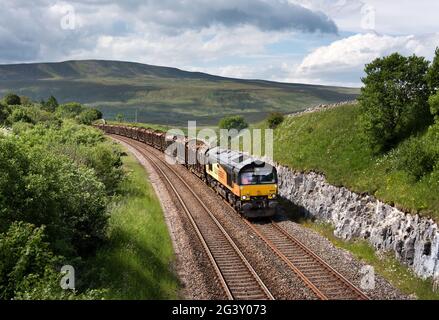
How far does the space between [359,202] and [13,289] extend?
18.1 meters

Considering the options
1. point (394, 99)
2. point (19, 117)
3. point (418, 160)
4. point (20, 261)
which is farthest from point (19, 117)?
point (418, 160)

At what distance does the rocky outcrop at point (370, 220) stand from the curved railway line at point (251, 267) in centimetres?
322

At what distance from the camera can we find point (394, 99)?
83.9 ft

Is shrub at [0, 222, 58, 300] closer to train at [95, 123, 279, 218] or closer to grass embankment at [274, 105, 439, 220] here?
grass embankment at [274, 105, 439, 220]

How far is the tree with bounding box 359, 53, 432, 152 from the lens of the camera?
81.9ft

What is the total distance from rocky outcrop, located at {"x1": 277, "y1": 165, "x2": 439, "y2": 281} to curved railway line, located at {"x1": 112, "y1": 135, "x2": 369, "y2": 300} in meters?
3.22

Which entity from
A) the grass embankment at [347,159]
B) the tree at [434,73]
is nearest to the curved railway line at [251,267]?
the grass embankment at [347,159]

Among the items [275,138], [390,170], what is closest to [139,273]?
[390,170]

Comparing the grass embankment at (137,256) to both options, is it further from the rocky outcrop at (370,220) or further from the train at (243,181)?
Answer: the rocky outcrop at (370,220)

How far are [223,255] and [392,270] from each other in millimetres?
7565

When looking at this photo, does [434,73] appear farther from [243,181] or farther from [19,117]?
[19,117]

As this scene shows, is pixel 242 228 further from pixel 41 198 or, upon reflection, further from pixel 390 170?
pixel 41 198

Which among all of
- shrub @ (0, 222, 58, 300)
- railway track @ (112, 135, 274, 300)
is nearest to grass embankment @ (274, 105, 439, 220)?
railway track @ (112, 135, 274, 300)

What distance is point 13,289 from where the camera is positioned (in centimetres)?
1145
